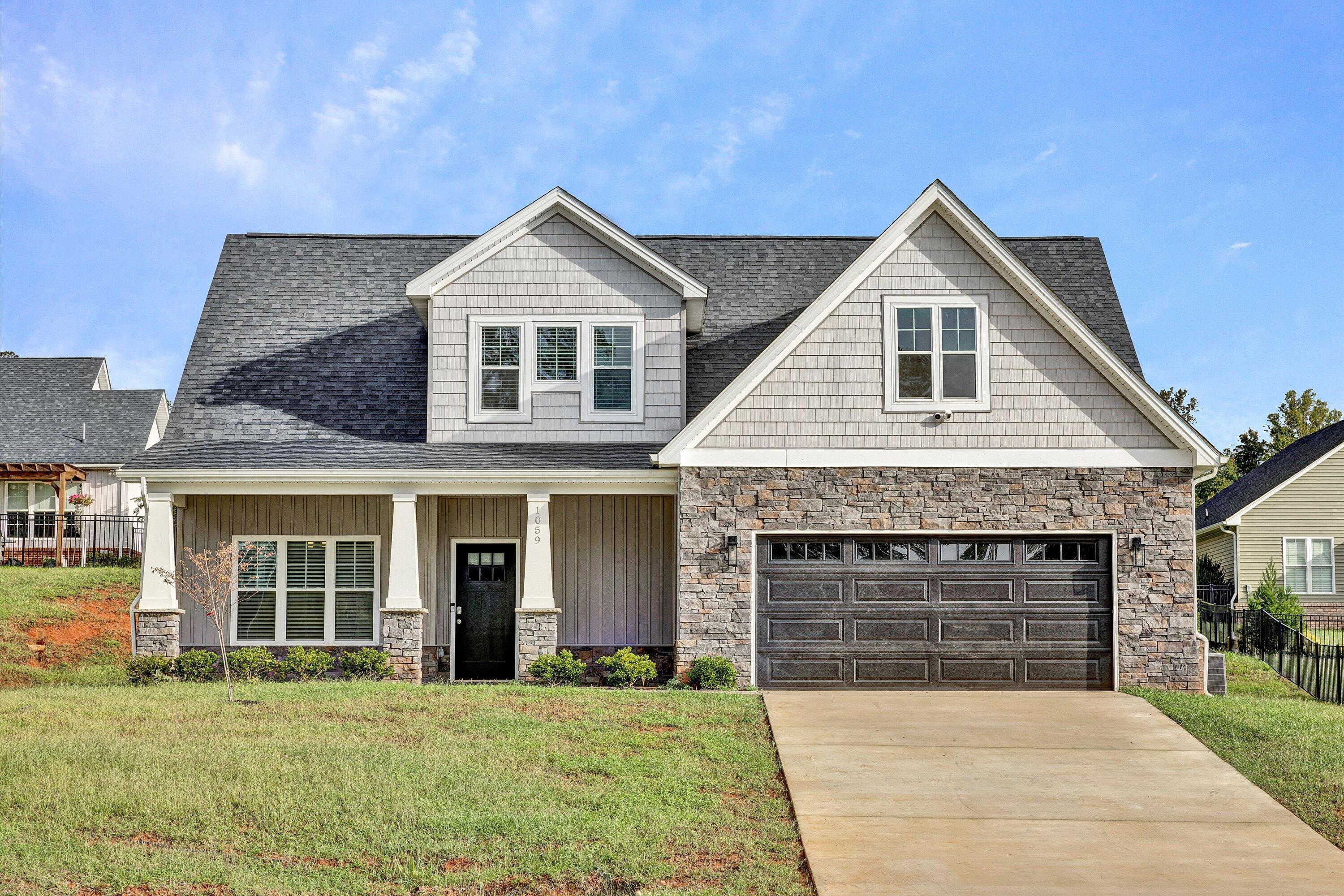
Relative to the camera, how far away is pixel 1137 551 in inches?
562

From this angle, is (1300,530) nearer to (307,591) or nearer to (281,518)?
(307,591)

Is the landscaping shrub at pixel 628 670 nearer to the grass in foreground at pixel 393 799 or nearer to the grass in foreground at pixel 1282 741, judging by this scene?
the grass in foreground at pixel 393 799

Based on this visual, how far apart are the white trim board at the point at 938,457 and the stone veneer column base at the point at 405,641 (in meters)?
4.31

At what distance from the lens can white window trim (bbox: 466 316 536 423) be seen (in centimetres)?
1595

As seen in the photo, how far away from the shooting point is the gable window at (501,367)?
52.5 feet

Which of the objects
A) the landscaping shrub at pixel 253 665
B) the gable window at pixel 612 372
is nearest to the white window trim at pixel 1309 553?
the gable window at pixel 612 372

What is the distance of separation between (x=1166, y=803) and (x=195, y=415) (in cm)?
1399

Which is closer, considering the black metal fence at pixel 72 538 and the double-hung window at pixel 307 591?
the double-hung window at pixel 307 591

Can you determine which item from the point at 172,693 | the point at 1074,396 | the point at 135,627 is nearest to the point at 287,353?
the point at 135,627

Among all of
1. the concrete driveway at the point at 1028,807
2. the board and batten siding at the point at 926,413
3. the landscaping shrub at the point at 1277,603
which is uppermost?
the board and batten siding at the point at 926,413

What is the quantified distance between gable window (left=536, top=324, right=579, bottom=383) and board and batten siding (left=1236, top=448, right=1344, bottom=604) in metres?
19.1

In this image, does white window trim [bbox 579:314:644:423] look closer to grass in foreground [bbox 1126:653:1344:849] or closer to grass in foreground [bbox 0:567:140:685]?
grass in foreground [bbox 0:567:140:685]

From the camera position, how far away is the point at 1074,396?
1442 centimetres

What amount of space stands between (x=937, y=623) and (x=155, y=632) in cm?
1070
